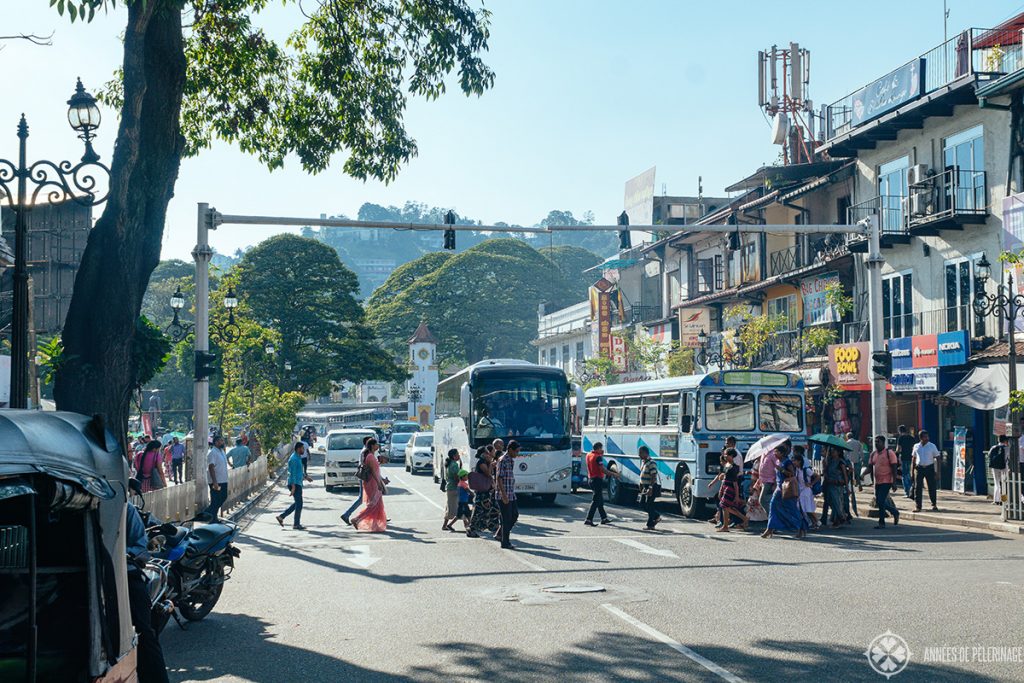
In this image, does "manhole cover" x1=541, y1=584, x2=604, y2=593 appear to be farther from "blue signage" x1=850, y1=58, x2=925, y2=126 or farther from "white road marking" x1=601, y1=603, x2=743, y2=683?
"blue signage" x1=850, y1=58, x2=925, y2=126

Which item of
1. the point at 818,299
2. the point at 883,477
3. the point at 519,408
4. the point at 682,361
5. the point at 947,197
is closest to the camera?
the point at 883,477

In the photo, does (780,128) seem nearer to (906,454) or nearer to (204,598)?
(906,454)

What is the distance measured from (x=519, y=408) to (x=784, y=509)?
29.8ft

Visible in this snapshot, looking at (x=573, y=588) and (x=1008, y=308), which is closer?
(x=573, y=588)

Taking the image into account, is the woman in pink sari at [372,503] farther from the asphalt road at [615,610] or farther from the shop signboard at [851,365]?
the shop signboard at [851,365]

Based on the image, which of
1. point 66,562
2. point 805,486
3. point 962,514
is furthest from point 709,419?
point 66,562

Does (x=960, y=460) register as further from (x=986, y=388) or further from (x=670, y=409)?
(x=670, y=409)

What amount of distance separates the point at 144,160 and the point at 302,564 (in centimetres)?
653

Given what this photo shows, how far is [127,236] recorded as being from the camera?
13.5 meters

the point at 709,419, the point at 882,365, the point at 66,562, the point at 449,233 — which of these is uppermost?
the point at 449,233

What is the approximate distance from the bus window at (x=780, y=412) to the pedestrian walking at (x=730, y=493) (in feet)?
8.10

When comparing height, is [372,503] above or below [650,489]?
below

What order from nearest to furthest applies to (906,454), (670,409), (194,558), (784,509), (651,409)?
(194,558) < (784,509) < (670,409) < (651,409) < (906,454)

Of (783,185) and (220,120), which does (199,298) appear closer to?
(220,120)
